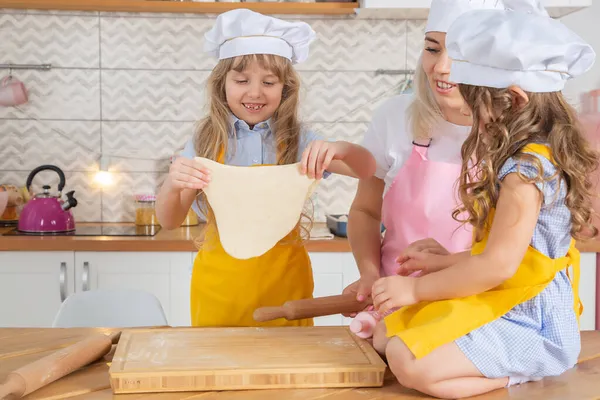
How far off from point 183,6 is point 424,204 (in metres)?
1.61

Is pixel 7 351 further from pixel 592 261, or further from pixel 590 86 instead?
pixel 590 86

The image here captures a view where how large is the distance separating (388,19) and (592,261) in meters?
1.25

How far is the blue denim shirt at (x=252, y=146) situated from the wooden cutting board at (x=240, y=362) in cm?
55

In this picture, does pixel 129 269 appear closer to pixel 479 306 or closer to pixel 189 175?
pixel 189 175

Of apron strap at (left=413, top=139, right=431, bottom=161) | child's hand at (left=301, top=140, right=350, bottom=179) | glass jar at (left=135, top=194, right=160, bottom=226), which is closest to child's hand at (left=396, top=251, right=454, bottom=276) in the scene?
child's hand at (left=301, top=140, right=350, bottom=179)

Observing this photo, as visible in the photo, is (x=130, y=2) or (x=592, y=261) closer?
(x=592, y=261)

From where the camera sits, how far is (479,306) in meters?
1.05

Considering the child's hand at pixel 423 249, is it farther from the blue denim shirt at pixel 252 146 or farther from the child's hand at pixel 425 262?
the blue denim shirt at pixel 252 146

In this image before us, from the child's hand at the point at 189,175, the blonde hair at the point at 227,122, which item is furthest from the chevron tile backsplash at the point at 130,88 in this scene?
the child's hand at the point at 189,175

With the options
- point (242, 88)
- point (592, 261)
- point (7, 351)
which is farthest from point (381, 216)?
point (592, 261)

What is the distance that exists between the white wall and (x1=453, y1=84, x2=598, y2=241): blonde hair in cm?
203

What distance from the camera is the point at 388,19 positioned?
9.93ft

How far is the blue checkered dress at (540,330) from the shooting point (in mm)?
1030

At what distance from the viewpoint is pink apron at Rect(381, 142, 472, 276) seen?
157 cm
